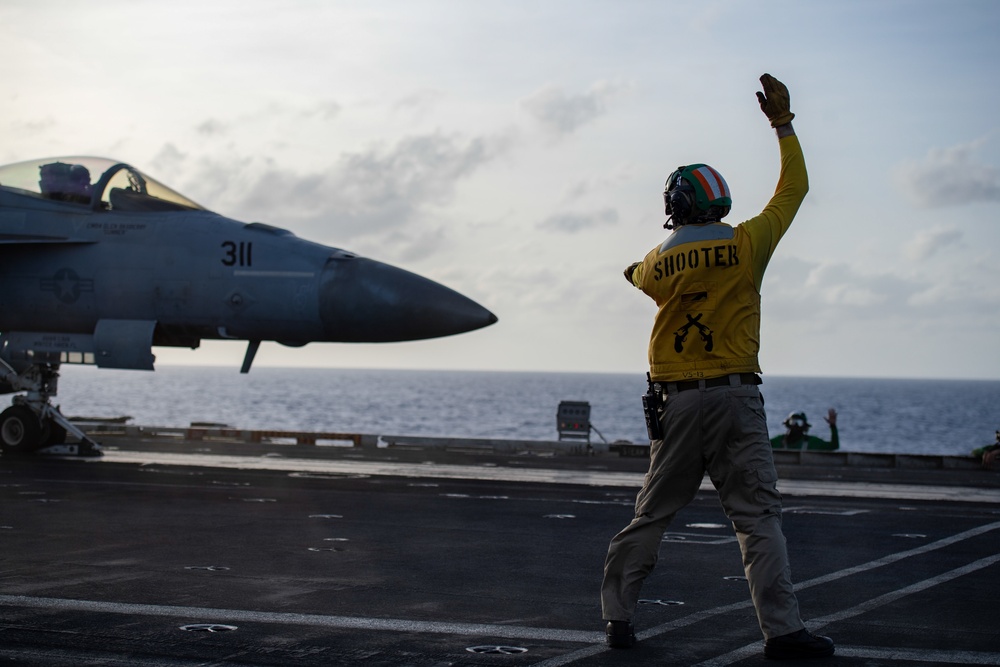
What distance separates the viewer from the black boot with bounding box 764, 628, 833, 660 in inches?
213

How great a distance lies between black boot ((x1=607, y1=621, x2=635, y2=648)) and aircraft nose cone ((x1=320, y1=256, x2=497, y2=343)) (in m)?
8.15

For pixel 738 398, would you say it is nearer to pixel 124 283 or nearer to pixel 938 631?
pixel 938 631

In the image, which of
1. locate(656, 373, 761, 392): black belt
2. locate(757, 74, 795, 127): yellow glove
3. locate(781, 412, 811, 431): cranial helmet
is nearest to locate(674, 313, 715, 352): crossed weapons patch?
locate(656, 373, 761, 392): black belt

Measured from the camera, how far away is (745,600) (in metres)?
7.11

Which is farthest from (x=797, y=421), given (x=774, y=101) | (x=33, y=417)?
(x=774, y=101)

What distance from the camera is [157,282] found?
15297mm

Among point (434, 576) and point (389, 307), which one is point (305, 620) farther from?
point (389, 307)

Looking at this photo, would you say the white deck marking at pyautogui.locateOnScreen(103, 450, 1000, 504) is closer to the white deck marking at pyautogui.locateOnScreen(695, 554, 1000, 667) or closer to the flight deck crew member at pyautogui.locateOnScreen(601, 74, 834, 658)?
the white deck marking at pyautogui.locateOnScreen(695, 554, 1000, 667)

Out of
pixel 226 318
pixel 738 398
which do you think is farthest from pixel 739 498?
pixel 226 318

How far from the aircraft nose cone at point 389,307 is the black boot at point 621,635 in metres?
8.15

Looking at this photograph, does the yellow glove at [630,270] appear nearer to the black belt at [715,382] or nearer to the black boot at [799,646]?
the black belt at [715,382]

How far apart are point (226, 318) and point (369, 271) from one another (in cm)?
224

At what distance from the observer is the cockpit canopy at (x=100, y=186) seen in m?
16.0

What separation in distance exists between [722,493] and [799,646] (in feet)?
2.79
